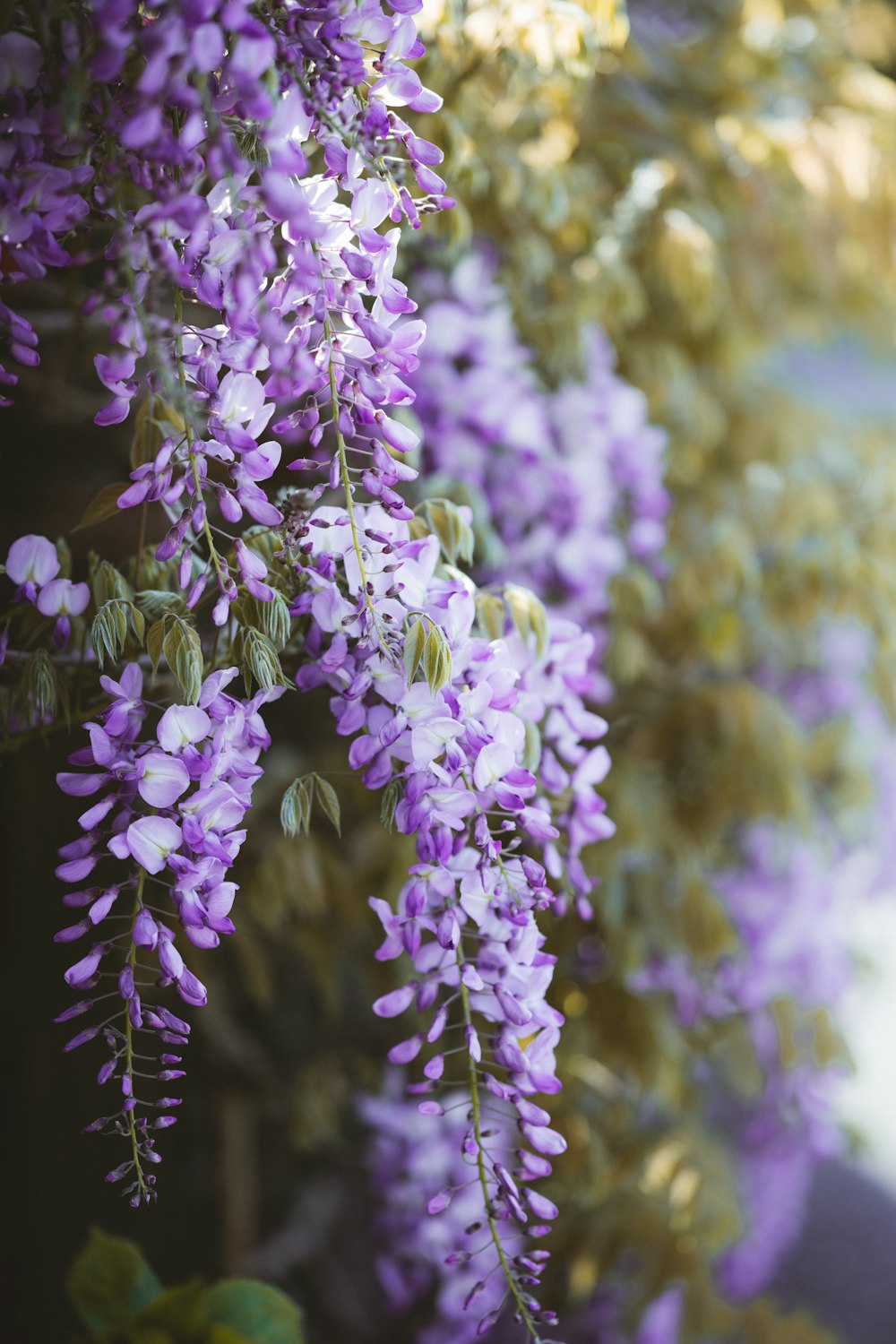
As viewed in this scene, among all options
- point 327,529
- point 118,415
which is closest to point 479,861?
point 327,529

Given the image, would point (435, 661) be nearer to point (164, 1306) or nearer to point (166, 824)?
point (166, 824)

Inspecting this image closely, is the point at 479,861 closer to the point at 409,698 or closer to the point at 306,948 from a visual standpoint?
the point at 409,698

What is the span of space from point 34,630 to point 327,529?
0.20m

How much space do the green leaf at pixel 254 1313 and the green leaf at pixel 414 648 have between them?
578mm

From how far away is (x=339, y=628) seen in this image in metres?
0.58

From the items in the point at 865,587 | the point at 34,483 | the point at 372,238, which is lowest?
the point at 34,483

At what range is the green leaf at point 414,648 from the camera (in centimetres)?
54

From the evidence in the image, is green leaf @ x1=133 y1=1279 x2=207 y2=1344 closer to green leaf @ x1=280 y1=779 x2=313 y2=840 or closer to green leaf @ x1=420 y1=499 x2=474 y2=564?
green leaf @ x1=280 y1=779 x2=313 y2=840

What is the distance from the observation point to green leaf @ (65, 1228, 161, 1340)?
0.83 m

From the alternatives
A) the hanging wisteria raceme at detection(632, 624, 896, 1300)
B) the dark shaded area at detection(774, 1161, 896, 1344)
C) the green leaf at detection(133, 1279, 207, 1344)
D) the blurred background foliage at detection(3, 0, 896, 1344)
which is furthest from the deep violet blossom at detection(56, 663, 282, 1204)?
the dark shaded area at detection(774, 1161, 896, 1344)

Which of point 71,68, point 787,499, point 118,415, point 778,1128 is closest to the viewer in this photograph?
point 71,68

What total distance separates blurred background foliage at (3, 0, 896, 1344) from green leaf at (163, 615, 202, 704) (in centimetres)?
53

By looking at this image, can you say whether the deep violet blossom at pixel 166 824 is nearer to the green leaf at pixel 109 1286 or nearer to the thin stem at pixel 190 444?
the thin stem at pixel 190 444

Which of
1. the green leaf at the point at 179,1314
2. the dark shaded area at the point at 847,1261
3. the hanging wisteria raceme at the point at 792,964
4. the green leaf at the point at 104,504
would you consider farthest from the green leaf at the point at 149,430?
the dark shaded area at the point at 847,1261
